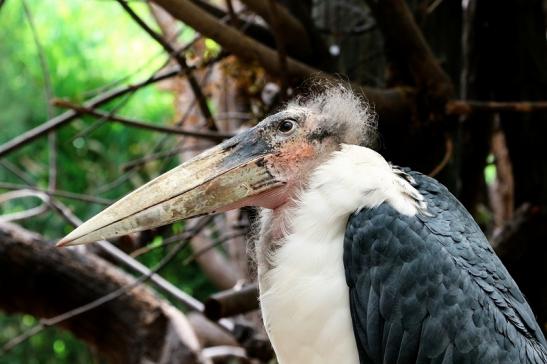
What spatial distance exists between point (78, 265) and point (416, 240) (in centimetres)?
199

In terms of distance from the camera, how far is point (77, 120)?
723cm

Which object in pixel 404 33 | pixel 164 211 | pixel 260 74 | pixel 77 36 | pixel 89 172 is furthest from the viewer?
pixel 77 36

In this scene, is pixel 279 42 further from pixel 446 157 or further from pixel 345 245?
pixel 345 245

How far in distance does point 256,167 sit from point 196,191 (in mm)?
158

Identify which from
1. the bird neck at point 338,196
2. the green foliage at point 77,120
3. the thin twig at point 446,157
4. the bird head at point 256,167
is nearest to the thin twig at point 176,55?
the bird head at point 256,167

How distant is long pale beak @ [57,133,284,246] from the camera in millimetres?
2018

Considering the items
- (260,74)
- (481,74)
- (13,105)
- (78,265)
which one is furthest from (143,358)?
(13,105)

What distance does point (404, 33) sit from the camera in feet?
9.09

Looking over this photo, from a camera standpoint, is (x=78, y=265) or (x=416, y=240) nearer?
(x=416, y=240)

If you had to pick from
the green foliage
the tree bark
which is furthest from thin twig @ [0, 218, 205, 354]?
the green foliage

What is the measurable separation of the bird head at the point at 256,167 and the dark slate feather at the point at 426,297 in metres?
0.25

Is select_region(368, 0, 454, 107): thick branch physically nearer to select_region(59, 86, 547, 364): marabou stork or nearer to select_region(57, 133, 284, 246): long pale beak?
select_region(59, 86, 547, 364): marabou stork

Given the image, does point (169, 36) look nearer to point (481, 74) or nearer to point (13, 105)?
point (481, 74)

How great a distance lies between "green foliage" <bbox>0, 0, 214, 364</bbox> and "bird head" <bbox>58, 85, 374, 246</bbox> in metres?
4.27
